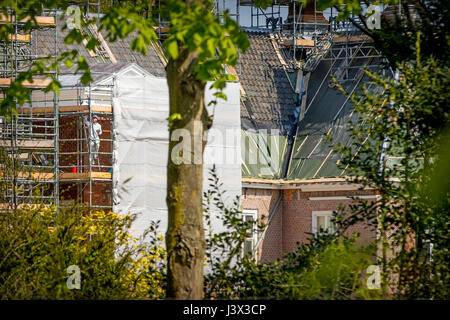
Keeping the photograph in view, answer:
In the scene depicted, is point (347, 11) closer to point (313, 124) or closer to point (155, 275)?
point (155, 275)

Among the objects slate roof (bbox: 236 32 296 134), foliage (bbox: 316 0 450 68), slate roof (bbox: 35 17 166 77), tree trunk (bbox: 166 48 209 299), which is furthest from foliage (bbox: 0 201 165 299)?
slate roof (bbox: 236 32 296 134)

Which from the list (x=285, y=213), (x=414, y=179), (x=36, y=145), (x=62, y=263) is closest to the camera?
(x=414, y=179)

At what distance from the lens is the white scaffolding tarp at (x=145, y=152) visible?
25.5 metres

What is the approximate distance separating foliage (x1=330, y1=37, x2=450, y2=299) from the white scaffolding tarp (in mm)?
15301

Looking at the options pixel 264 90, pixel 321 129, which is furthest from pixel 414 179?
pixel 264 90

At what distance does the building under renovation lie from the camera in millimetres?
24969

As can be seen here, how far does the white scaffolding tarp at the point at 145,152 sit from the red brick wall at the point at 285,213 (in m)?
1.25

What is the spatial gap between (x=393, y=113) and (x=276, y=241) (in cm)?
1941

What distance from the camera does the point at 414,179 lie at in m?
9.95

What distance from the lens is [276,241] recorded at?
29.3 metres

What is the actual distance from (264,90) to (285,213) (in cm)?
493

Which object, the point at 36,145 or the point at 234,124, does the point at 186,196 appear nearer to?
the point at 36,145

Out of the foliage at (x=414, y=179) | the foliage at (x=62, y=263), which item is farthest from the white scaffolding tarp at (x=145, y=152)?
the foliage at (x=414, y=179)

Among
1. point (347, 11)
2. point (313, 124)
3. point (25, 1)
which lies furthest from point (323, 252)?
point (313, 124)
